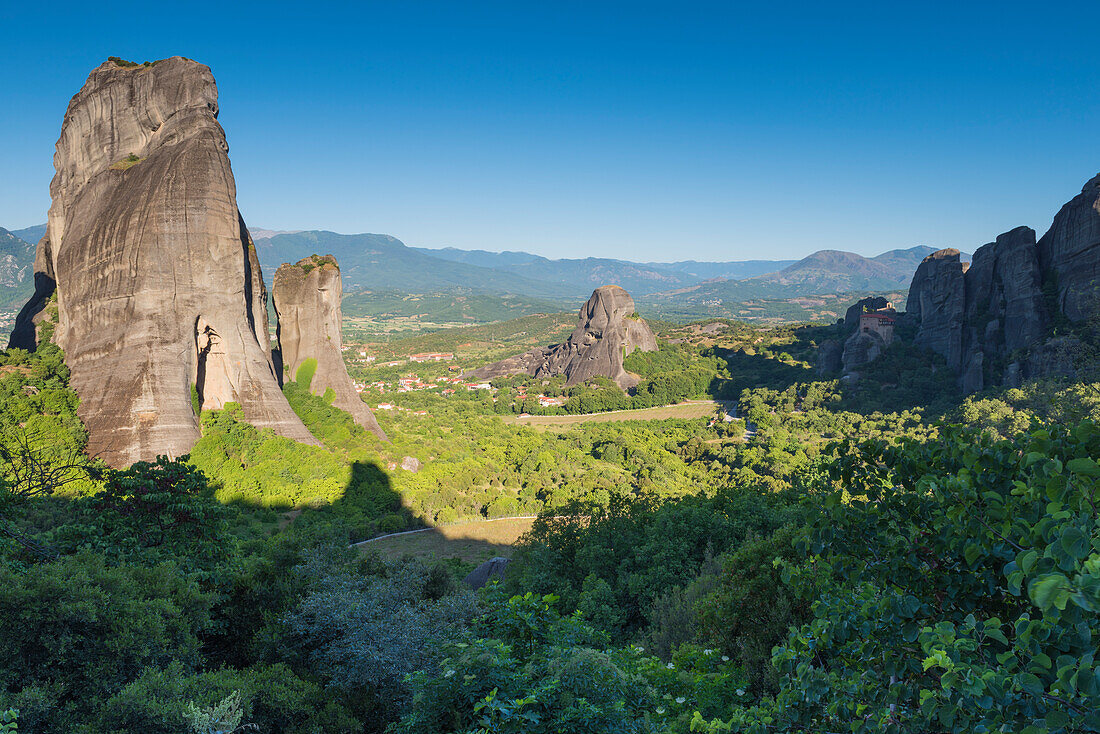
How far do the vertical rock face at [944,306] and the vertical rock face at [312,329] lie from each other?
156 feet

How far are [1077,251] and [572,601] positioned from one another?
145 ft

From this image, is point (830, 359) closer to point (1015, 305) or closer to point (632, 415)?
point (1015, 305)

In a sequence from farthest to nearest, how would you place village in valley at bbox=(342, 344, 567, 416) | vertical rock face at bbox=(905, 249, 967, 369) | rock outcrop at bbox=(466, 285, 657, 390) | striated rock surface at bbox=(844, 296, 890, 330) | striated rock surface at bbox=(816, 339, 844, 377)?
1. rock outcrop at bbox=(466, 285, 657, 390)
2. striated rock surface at bbox=(844, 296, 890, 330)
3. village in valley at bbox=(342, 344, 567, 416)
4. striated rock surface at bbox=(816, 339, 844, 377)
5. vertical rock face at bbox=(905, 249, 967, 369)

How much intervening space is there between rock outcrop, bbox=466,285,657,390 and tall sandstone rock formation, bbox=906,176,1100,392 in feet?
110

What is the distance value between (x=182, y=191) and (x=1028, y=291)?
53.4m

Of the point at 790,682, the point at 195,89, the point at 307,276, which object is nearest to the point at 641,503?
the point at 790,682

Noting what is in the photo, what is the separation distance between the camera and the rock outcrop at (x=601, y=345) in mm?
72125

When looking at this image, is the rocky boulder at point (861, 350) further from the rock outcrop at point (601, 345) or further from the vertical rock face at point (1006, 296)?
the rock outcrop at point (601, 345)

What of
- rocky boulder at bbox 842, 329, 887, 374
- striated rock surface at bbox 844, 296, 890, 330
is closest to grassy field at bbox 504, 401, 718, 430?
rocky boulder at bbox 842, 329, 887, 374

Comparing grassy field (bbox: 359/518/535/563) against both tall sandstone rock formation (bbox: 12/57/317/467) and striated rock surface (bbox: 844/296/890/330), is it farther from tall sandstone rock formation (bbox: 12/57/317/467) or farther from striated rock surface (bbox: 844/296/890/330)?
striated rock surface (bbox: 844/296/890/330)

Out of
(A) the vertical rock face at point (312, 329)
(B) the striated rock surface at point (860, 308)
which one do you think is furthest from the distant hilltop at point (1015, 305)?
(A) the vertical rock face at point (312, 329)

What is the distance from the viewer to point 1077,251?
3694 cm

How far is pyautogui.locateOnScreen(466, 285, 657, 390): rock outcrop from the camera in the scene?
237 feet

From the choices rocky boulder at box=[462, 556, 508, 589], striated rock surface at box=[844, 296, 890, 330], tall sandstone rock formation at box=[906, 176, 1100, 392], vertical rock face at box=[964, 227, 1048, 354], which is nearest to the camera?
rocky boulder at box=[462, 556, 508, 589]
